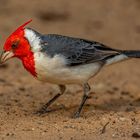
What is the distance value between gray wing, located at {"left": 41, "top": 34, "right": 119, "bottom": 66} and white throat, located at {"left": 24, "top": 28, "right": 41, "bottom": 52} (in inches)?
2.5

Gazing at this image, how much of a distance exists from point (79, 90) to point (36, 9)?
4468mm

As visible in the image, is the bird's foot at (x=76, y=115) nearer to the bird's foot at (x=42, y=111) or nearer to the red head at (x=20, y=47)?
the bird's foot at (x=42, y=111)

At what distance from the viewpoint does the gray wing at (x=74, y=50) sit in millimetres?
6980

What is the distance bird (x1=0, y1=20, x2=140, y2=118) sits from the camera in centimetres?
684

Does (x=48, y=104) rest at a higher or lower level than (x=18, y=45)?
lower

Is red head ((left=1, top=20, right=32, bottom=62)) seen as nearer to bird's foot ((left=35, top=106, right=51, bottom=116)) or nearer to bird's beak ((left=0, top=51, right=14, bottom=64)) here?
bird's beak ((left=0, top=51, right=14, bottom=64))

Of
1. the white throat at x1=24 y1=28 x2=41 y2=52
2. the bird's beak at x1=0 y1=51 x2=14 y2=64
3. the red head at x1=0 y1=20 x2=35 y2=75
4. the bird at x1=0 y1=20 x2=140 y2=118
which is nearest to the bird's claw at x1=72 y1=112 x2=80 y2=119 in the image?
the bird at x1=0 y1=20 x2=140 y2=118

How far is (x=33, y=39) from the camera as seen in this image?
7004 mm

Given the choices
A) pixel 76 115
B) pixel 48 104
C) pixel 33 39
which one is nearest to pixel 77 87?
pixel 48 104

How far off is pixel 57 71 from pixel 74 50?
0.50m

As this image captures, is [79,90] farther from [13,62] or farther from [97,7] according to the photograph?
[97,7]

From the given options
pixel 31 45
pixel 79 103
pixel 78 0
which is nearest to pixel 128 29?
pixel 78 0

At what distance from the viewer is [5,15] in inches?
491

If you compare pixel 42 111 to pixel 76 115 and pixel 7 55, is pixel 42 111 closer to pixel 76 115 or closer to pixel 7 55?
pixel 76 115
